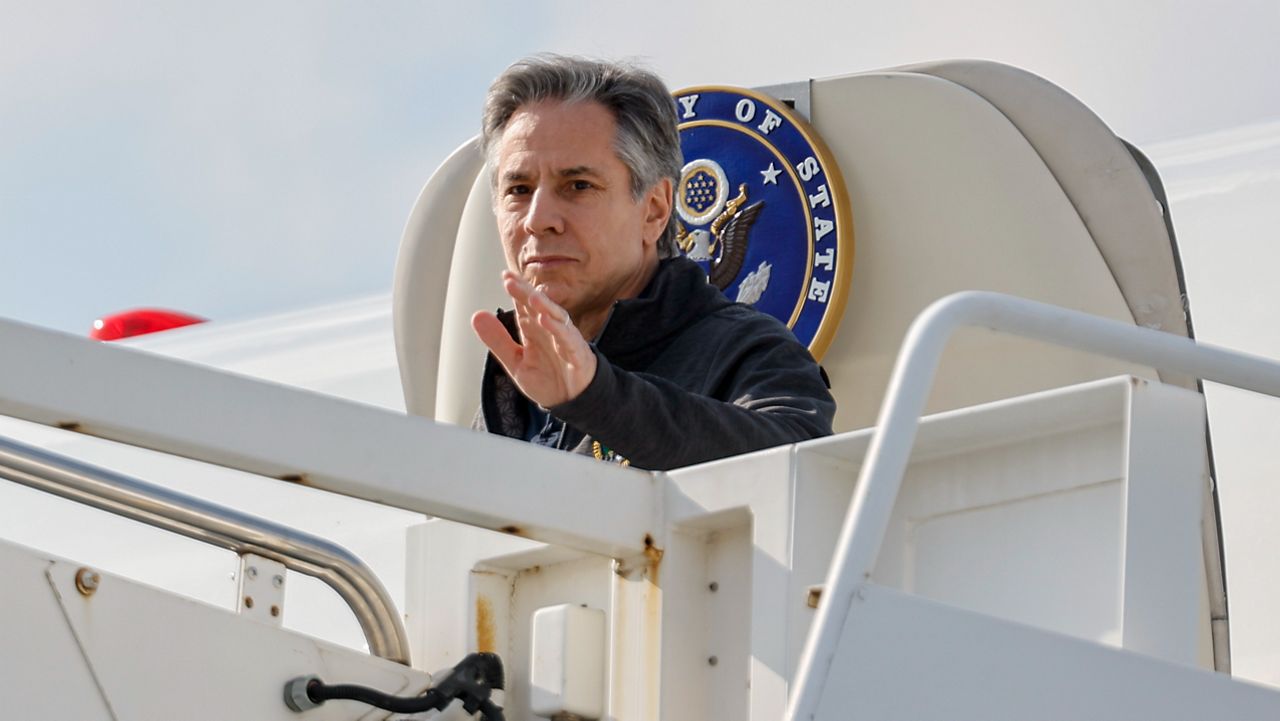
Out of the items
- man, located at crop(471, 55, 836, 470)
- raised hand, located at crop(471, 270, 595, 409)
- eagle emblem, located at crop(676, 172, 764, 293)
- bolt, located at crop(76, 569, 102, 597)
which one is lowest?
bolt, located at crop(76, 569, 102, 597)

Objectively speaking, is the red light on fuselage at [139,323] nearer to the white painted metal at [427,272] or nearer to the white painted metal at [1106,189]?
the white painted metal at [427,272]

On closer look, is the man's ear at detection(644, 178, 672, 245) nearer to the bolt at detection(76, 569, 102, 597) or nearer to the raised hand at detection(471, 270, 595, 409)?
the raised hand at detection(471, 270, 595, 409)

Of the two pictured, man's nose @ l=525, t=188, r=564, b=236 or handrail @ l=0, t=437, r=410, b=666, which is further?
man's nose @ l=525, t=188, r=564, b=236

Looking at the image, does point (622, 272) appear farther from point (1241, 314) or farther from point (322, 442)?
point (1241, 314)

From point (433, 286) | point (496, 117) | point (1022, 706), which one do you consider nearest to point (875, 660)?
point (1022, 706)

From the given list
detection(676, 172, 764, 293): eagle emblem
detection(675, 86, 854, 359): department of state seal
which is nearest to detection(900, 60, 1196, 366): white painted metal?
detection(675, 86, 854, 359): department of state seal

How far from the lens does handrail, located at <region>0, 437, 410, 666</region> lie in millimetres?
2018

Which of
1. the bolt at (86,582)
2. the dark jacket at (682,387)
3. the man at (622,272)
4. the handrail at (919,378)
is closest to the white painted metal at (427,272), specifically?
the man at (622,272)

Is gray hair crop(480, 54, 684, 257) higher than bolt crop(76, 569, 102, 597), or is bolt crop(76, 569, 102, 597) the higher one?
gray hair crop(480, 54, 684, 257)

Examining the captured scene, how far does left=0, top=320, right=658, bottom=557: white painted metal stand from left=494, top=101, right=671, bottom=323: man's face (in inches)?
35.2

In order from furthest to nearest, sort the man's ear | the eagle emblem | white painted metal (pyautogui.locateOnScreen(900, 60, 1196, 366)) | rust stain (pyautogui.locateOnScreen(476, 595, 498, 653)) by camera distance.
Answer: the eagle emblem, white painted metal (pyautogui.locateOnScreen(900, 60, 1196, 366)), the man's ear, rust stain (pyautogui.locateOnScreen(476, 595, 498, 653))

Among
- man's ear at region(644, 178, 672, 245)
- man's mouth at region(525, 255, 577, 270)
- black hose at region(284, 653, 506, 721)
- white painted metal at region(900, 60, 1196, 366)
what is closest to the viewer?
black hose at region(284, 653, 506, 721)

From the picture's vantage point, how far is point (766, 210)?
394cm

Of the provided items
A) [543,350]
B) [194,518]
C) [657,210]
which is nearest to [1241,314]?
[657,210]
